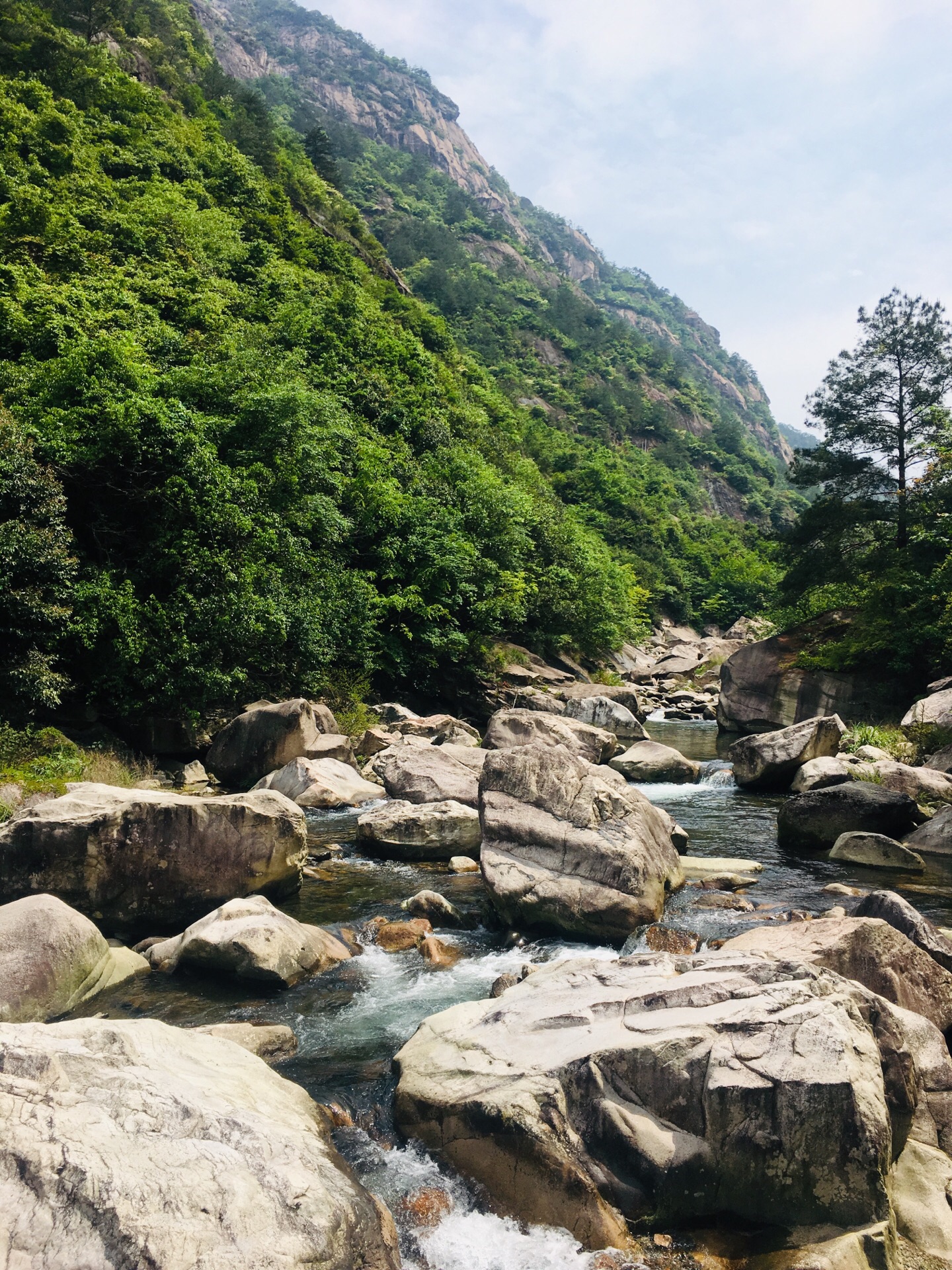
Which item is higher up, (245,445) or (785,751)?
(245,445)

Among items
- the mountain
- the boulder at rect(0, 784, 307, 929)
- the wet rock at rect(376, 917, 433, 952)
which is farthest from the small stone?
the mountain

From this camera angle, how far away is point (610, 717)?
96.7ft

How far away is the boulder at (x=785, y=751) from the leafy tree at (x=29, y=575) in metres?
16.9

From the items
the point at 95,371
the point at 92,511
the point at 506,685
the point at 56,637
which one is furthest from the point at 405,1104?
the point at 506,685

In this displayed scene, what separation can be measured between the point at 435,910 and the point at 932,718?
16.0m

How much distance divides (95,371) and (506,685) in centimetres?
2078

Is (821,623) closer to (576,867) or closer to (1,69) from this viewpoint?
(576,867)

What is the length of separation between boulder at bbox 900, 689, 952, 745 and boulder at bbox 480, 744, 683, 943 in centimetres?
1153

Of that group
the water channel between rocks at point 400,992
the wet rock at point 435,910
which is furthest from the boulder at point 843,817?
the wet rock at point 435,910

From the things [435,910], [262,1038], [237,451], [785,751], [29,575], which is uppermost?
[237,451]

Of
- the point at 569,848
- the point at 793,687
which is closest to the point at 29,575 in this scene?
the point at 569,848

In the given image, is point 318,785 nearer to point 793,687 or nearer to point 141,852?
point 141,852

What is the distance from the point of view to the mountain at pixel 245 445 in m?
17.9

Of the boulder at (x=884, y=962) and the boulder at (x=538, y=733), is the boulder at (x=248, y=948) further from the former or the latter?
the boulder at (x=538, y=733)
